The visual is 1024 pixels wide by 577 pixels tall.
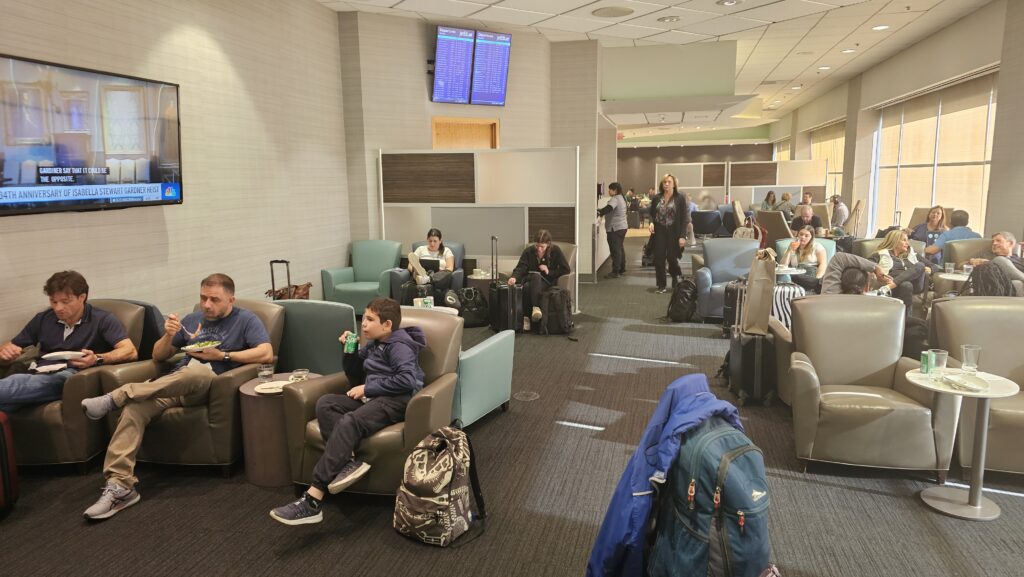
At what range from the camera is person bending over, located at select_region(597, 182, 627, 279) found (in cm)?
1089

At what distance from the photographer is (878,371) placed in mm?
3992

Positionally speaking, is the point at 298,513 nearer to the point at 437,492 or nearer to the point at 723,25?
the point at 437,492

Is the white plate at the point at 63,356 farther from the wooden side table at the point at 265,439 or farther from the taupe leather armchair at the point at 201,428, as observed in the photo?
the wooden side table at the point at 265,439

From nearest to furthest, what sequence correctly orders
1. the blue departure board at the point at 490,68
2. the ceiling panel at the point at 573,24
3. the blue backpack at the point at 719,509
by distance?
the blue backpack at the point at 719,509, the ceiling panel at the point at 573,24, the blue departure board at the point at 490,68

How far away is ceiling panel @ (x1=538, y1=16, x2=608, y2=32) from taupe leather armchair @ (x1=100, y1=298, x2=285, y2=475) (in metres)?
6.06

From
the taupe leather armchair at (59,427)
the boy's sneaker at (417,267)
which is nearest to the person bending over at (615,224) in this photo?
the boy's sneaker at (417,267)

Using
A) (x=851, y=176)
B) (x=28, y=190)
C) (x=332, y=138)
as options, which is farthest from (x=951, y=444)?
(x=851, y=176)

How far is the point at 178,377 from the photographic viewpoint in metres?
3.56

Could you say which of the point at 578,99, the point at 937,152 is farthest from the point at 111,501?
the point at 937,152

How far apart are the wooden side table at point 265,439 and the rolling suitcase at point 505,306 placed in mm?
3611

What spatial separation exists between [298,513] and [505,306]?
161 inches

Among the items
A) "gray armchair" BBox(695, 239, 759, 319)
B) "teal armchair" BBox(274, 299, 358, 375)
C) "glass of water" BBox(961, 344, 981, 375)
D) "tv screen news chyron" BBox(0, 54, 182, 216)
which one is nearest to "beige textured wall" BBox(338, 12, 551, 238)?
"tv screen news chyron" BBox(0, 54, 182, 216)

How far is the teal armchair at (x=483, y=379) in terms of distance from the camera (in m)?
4.08

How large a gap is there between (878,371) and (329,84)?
21.0 feet
